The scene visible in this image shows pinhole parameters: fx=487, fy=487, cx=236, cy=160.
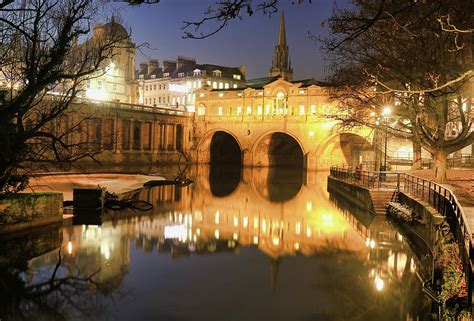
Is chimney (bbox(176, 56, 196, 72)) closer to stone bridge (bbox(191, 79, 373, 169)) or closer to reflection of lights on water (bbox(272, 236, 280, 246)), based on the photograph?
stone bridge (bbox(191, 79, 373, 169))

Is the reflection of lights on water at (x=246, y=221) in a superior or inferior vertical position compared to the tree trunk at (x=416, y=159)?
inferior

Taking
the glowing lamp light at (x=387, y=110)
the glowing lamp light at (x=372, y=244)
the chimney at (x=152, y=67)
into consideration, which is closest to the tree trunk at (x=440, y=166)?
the glowing lamp light at (x=387, y=110)

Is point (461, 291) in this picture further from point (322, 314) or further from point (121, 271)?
point (121, 271)

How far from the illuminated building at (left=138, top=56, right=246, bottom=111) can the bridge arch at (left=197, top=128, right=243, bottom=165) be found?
18.6 metres

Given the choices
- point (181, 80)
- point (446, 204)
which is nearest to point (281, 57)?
point (181, 80)

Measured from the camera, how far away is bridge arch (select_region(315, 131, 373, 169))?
59875 millimetres

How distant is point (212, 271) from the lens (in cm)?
1330

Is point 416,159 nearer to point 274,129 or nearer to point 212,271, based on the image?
point 212,271

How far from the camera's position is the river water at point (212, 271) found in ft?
33.1

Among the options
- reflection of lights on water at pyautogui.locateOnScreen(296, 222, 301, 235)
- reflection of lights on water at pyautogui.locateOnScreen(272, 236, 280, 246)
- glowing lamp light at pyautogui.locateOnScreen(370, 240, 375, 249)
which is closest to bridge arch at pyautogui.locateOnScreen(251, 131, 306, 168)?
reflection of lights on water at pyautogui.locateOnScreen(296, 222, 301, 235)

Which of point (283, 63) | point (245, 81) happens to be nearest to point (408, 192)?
point (283, 63)

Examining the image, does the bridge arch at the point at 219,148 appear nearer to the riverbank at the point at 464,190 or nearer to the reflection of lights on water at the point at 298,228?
the riverbank at the point at 464,190

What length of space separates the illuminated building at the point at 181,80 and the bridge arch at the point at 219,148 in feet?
61.1

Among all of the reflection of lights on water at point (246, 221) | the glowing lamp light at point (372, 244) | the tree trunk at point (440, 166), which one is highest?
the tree trunk at point (440, 166)
